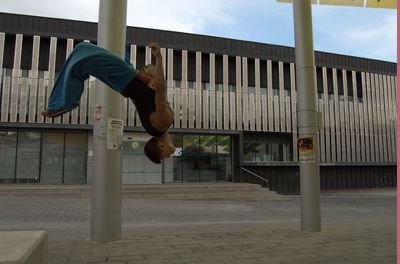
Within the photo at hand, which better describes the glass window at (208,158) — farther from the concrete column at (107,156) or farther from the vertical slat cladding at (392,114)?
the concrete column at (107,156)

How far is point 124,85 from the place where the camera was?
453cm

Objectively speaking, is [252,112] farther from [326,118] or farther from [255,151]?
[326,118]

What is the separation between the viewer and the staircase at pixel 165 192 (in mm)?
20172

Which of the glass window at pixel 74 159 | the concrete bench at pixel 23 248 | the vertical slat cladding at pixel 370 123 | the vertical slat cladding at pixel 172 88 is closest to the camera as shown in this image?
the concrete bench at pixel 23 248

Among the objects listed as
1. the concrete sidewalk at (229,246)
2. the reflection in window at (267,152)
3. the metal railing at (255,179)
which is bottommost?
the concrete sidewalk at (229,246)

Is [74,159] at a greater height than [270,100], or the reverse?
[270,100]

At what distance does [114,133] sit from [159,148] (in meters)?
3.94

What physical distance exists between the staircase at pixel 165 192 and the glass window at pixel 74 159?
4.00 metres

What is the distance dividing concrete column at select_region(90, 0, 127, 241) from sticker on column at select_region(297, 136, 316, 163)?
4.30m

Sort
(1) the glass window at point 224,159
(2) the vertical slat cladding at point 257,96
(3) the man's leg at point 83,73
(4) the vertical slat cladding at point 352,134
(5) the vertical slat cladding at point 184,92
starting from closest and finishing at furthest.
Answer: (3) the man's leg at point 83,73, (5) the vertical slat cladding at point 184,92, (1) the glass window at point 224,159, (2) the vertical slat cladding at point 257,96, (4) the vertical slat cladding at point 352,134

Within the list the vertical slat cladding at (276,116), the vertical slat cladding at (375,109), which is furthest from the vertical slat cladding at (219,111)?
the vertical slat cladding at (375,109)

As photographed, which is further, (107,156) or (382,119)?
(382,119)

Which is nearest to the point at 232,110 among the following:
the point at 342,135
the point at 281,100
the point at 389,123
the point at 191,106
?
the point at 191,106

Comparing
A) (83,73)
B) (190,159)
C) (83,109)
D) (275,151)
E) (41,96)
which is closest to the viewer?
(83,73)
